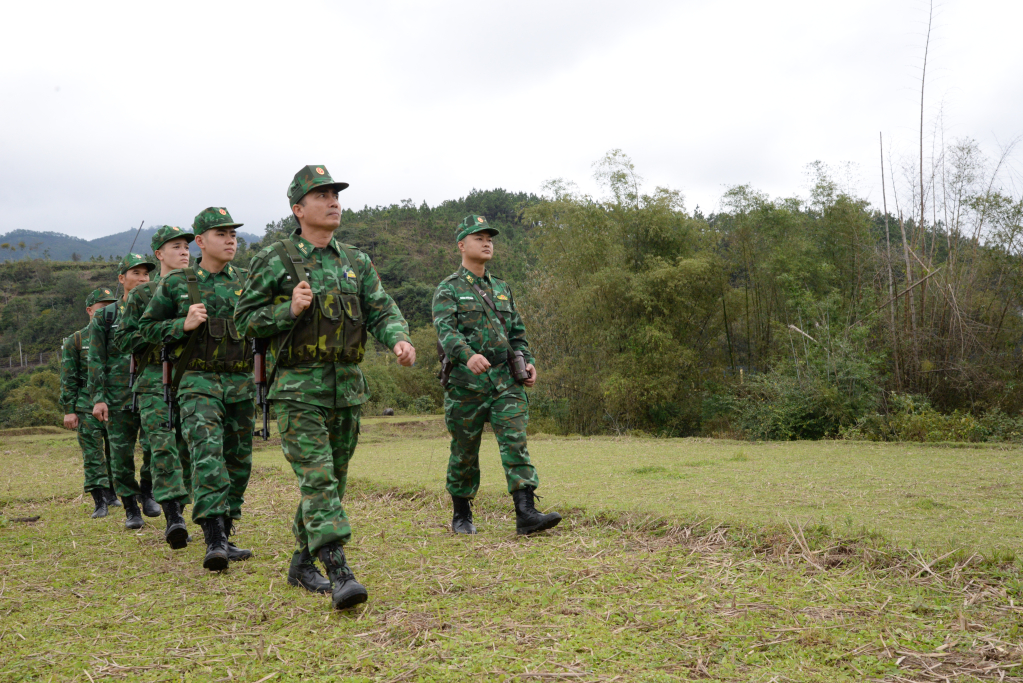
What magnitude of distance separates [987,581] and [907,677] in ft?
3.79

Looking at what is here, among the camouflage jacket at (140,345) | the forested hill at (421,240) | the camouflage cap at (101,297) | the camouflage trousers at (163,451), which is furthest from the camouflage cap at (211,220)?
the forested hill at (421,240)

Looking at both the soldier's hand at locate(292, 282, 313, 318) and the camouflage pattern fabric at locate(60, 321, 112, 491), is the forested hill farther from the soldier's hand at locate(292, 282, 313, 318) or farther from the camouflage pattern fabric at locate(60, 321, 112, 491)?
the soldier's hand at locate(292, 282, 313, 318)

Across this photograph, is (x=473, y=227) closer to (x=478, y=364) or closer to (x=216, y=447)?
(x=478, y=364)

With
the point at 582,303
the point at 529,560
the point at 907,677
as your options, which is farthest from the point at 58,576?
the point at 582,303

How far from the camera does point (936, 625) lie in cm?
310

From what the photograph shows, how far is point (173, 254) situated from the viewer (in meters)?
5.79

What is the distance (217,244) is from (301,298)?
1.79m

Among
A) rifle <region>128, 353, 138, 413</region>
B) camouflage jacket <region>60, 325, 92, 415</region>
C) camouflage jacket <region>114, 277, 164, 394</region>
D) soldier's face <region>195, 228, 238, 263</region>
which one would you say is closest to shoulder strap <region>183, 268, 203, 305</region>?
soldier's face <region>195, 228, 238, 263</region>

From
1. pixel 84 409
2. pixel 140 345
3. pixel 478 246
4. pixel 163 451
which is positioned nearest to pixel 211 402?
pixel 163 451

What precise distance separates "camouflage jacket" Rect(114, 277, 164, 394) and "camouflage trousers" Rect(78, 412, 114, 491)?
1.91 meters

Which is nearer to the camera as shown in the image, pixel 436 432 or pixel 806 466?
pixel 806 466

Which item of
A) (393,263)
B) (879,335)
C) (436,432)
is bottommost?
(436,432)

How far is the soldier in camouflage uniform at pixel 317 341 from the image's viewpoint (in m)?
3.90

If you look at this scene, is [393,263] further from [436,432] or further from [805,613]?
[805,613]
